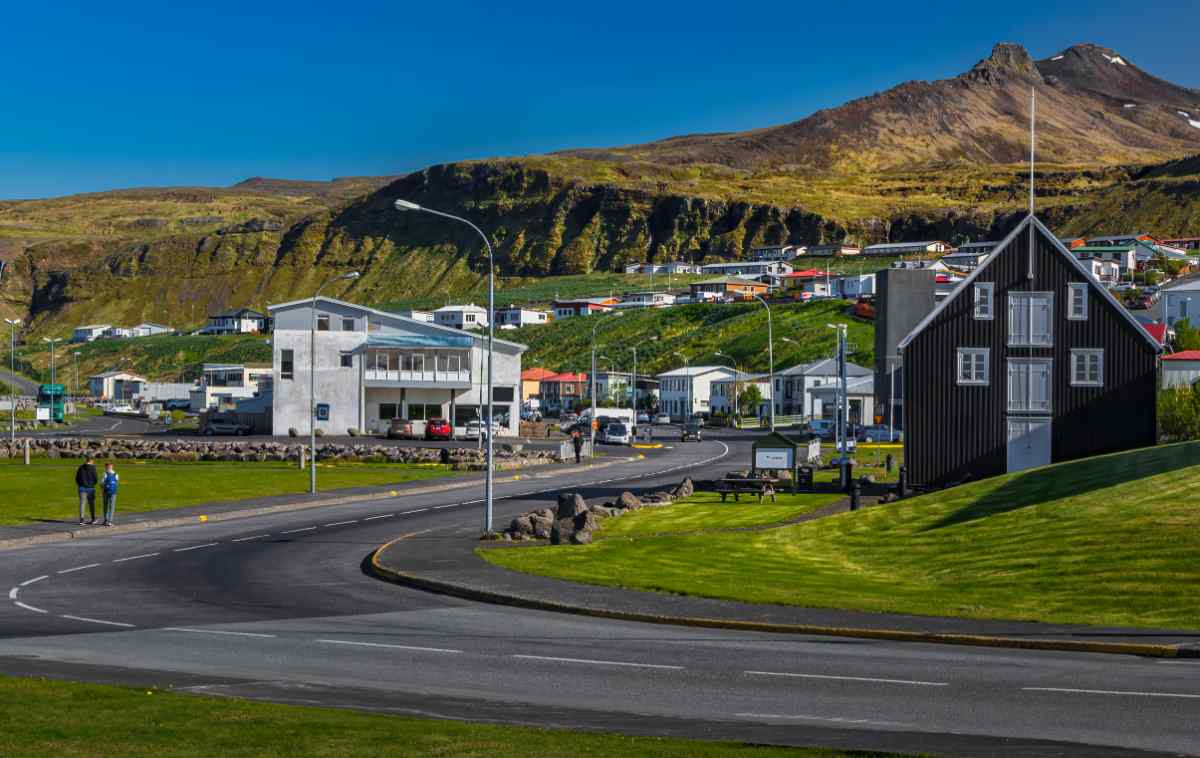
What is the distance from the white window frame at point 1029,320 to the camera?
56.3 metres

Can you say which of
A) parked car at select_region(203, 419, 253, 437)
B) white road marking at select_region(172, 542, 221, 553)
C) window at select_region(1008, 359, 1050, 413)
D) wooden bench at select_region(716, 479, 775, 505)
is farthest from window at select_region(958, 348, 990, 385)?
parked car at select_region(203, 419, 253, 437)

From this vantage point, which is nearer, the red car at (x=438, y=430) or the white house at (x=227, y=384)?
the red car at (x=438, y=430)

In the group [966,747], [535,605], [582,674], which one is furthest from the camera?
[535,605]

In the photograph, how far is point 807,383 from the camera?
463 feet

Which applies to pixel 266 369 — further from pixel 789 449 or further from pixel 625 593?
pixel 625 593

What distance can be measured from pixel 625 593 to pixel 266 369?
161 metres

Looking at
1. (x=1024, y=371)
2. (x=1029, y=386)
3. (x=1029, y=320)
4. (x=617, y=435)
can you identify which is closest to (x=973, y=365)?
(x=1024, y=371)

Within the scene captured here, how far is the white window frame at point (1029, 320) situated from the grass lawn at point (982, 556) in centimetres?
1619

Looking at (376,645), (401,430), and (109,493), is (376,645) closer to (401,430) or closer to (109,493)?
(109,493)

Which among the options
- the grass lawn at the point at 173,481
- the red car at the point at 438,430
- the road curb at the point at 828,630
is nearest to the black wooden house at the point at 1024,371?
the grass lawn at the point at 173,481

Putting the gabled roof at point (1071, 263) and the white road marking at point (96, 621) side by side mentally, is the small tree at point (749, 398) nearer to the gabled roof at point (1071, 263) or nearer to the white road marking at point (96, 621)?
the gabled roof at point (1071, 263)

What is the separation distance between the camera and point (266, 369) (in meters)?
180

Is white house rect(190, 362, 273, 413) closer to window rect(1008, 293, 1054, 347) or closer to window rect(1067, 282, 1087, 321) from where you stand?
window rect(1008, 293, 1054, 347)

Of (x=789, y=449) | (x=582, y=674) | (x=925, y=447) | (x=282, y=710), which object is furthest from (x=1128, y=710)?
(x=925, y=447)
